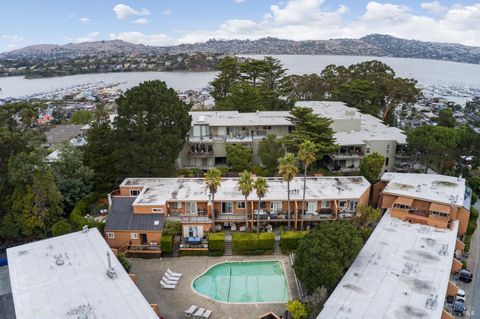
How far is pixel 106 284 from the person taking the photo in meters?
22.4

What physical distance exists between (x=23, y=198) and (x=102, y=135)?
433 inches

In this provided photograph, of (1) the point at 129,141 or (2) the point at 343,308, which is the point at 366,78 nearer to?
(1) the point at 129,141

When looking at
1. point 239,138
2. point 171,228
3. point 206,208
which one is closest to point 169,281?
point 171,228

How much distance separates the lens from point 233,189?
1447 inches

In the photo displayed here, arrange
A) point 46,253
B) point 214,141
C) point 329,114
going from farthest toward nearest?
point 329,114, point 214,141, point 46,253

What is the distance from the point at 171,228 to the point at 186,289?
21.3 ft

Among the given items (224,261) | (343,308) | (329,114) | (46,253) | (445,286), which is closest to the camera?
(343,308)

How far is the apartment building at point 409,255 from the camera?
22.0 m

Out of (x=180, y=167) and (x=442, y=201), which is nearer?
(x=442, y=201)

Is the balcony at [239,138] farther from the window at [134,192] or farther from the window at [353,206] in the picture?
the window at [353,206]

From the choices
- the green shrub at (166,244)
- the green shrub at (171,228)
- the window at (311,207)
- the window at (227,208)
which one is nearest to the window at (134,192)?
the green shrub at (171,228)

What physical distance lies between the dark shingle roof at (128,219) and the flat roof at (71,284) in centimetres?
449

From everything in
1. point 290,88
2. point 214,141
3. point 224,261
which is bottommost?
point 224,261

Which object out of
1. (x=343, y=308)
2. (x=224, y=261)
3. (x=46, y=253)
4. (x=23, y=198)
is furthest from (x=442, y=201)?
(x=23, y=198)
